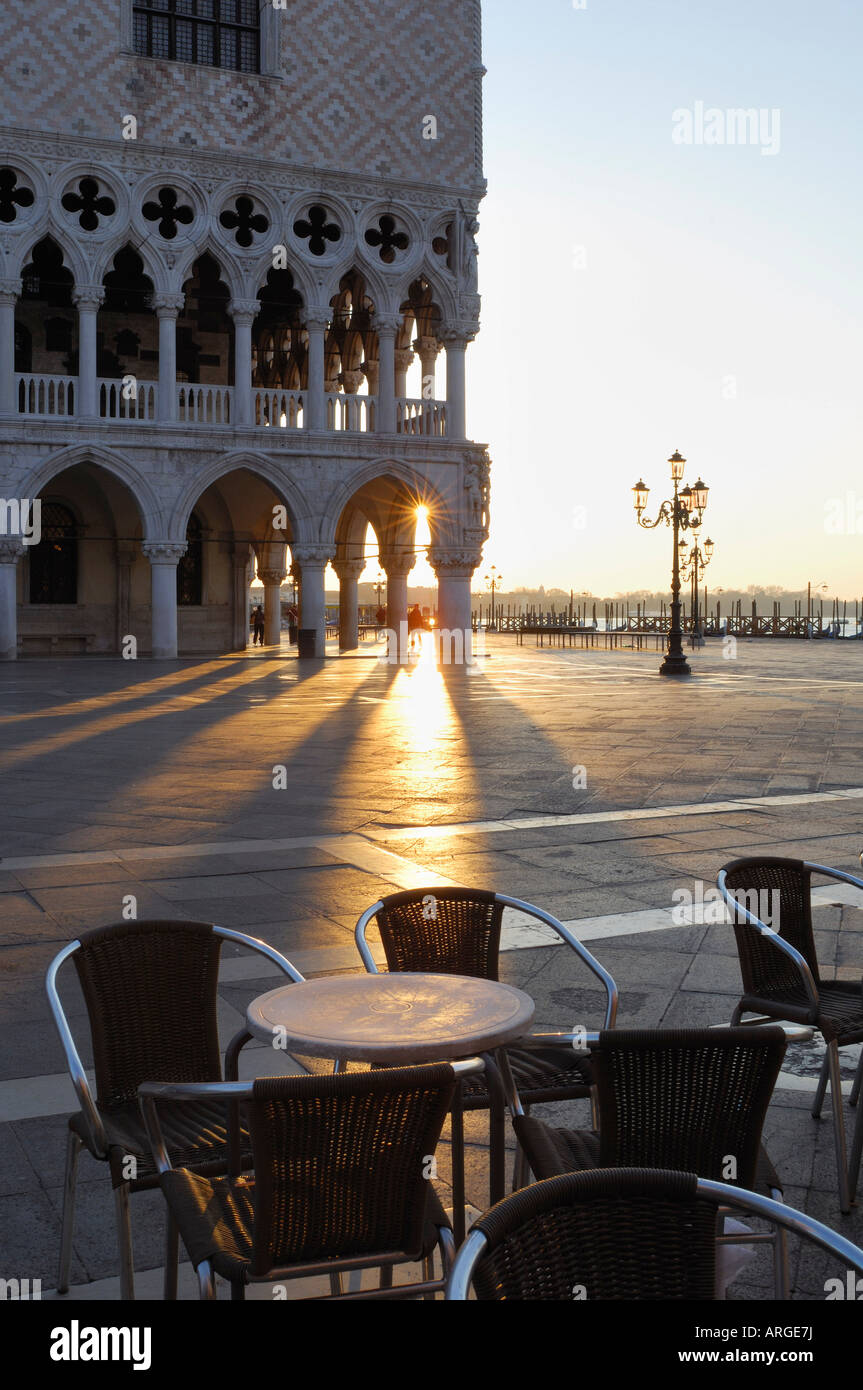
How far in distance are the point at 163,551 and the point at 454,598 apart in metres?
7.25

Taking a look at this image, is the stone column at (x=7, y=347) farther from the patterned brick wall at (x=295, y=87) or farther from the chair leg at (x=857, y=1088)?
the chair leg at (x=857, y=1088)

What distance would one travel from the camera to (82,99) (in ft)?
90.2

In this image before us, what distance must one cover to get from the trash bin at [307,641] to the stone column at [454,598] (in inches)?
123

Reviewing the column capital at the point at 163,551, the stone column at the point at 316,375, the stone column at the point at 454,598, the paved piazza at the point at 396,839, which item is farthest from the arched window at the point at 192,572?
the paved piazza at the point at 396,839

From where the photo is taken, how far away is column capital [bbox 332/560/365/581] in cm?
3691

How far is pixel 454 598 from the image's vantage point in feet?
106

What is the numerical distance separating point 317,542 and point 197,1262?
28.2m

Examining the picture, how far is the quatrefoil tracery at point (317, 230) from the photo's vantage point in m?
29.8

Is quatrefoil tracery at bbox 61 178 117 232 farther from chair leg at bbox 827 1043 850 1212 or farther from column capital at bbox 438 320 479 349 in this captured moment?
chair leg at bbox 827 1043 850 1212

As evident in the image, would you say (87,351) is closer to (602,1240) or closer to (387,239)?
(387,239)

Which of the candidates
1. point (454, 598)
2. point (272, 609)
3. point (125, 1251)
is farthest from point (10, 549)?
point (125, 1251)

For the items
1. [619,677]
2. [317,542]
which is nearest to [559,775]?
[619,677]

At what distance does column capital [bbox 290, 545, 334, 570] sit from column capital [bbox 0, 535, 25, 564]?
6.05 metres
